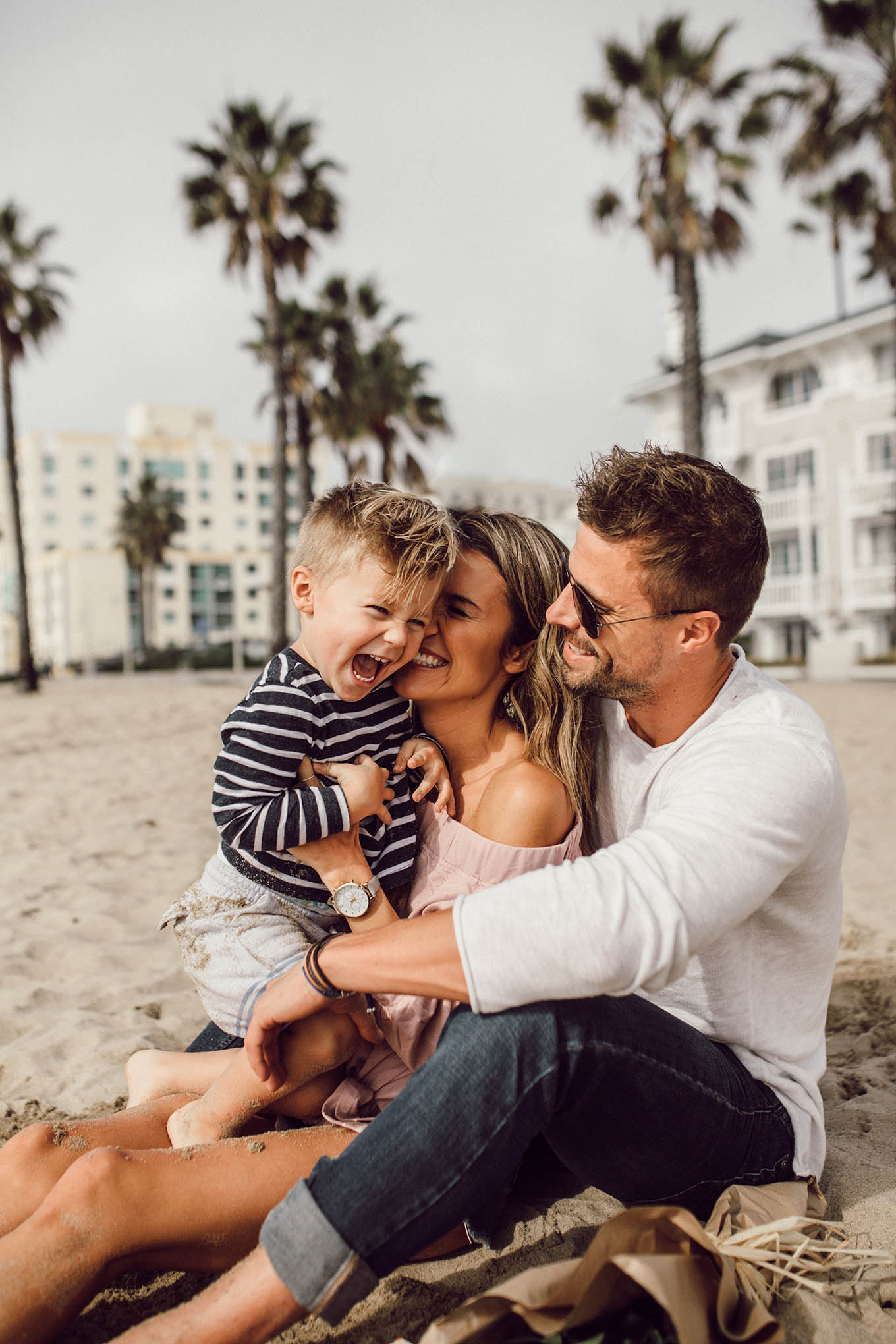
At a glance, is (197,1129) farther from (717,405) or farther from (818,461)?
(717,405)

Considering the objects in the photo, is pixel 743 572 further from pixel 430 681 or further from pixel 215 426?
pixel 215 426

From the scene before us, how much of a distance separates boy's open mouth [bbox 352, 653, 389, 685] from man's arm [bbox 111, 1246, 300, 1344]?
132cm

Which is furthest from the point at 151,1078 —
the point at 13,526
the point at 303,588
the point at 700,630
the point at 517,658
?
the point at 13,526

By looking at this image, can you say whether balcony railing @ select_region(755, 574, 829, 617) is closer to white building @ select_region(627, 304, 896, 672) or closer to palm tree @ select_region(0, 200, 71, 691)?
white building @ select_region(627, 304, 896, 672)

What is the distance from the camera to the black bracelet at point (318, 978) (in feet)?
6.62

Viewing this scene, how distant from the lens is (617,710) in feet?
8.56

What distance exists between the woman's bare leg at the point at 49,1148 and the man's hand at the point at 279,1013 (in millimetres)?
406

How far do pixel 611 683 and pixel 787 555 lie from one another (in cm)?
3301

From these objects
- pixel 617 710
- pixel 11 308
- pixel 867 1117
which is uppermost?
pixel 11 308

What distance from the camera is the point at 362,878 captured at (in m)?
2.36

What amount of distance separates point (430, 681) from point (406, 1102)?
1.13m

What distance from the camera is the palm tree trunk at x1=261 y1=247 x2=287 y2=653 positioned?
19703mm

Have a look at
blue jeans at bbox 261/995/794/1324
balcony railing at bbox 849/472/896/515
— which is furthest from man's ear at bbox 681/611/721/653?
balcony railing at bbox 849/472/896/515

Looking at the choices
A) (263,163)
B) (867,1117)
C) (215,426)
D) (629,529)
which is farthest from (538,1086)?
(215,426)
